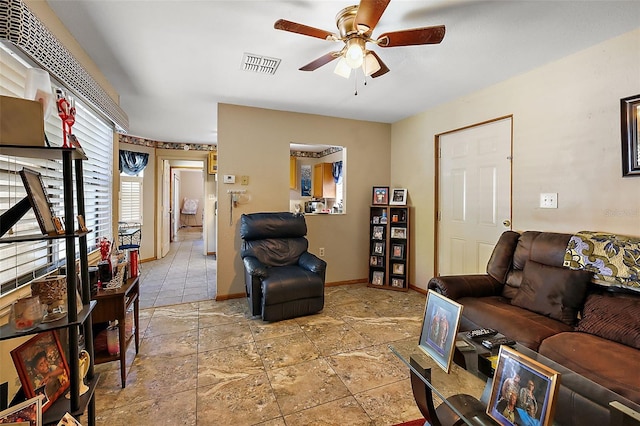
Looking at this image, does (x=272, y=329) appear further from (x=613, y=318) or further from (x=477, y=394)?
(x=613, y=318)

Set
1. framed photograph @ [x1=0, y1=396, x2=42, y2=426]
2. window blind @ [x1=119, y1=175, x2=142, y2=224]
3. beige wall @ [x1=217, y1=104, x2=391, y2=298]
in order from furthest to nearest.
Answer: window blind @ [x1=119, y1=175, x2=142, y2=224] < beige wall @ [x1=217, y1=104, x2=391, y2=298] < framed photograph @ [x1=0, y1=396, x2=42, y2=426]

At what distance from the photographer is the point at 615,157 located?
2.10m

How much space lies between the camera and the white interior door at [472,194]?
2.93 meters

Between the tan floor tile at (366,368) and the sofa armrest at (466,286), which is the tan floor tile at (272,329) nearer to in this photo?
the tan floor tile at (366,368)

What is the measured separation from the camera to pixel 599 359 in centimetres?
144

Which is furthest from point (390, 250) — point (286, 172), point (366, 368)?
point (366, 368)

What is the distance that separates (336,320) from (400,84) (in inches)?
95.9

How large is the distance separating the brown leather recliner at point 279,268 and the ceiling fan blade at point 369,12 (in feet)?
7.04

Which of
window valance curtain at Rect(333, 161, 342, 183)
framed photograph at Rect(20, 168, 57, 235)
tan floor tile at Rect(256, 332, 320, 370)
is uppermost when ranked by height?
window valance curtain at Rect(333, 161, 342, 183)

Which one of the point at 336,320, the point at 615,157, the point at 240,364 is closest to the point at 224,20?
the point at 240,364

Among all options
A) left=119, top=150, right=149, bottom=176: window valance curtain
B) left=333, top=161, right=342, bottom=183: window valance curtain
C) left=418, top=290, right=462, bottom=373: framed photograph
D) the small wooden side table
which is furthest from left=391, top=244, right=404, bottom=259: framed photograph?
left=119, top=150, right=149, bottom=176: window valance curtain

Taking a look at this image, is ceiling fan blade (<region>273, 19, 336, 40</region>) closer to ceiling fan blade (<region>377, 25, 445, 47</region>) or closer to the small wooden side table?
ceiling fan blade (<region>377, 25, 445, 47</region>)

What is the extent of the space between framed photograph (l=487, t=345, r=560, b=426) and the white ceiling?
1.89 meters

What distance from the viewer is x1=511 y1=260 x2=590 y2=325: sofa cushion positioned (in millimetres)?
1896
